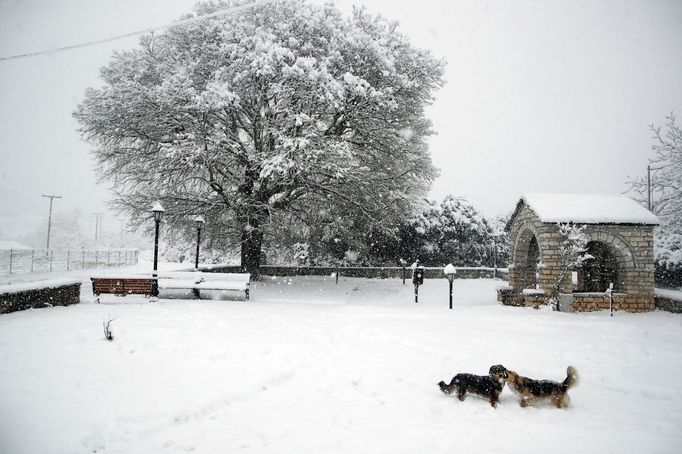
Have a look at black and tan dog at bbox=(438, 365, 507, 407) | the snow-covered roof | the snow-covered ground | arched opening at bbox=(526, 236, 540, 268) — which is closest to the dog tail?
the snow-covered ground

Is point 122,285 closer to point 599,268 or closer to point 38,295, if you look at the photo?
point 38,295

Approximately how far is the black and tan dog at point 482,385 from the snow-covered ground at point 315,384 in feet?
0.49

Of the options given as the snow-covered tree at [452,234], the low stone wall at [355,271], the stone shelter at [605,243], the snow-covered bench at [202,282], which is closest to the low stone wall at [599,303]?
the stone shelter at [605,243]

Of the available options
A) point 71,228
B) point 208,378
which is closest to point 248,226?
point 208,378

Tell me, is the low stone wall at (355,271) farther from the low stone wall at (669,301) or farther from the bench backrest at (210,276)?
the low stone wall at (669,301)

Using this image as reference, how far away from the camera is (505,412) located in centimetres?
482

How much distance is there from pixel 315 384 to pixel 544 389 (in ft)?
9.77

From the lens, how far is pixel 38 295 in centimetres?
1040

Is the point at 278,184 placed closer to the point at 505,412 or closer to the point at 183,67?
the point at 183,67

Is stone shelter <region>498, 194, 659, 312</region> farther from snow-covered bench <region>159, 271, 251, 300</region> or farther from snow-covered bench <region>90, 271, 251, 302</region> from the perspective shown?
snow-covered bench <region>90, 271, 251, 302</region>

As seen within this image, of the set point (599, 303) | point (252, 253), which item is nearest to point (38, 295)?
point (252, 253)

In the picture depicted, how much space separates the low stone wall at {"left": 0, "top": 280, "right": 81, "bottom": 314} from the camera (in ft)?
31.4

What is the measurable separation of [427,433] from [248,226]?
13.2m

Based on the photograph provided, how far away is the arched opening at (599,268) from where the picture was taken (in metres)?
15.0
